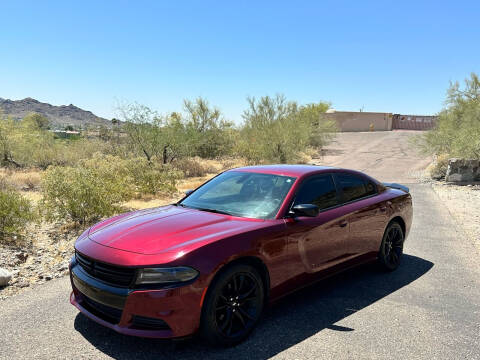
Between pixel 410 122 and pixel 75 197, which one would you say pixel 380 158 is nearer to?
pixel 75 197

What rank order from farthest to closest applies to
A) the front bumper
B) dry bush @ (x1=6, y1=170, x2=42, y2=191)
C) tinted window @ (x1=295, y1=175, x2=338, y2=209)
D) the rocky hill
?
1. the rocky hill
2. dry bush @ (x1=6, y1=170, x2=42, y2=191)
3. tinted window @ (x1=295, y1=175, x2=338, y2=209)
4. the front bumper

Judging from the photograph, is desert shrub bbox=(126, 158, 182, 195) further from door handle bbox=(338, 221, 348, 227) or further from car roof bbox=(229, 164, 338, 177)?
door handle bbox=(338, 221, 348, 227)

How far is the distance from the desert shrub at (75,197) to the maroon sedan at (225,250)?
12.9 feet

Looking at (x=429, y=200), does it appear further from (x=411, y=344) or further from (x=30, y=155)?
(x=30, y=155)

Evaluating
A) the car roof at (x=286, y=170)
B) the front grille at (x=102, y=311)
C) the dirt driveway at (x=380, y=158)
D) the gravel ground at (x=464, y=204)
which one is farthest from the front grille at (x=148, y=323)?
the dirt driveway at (x=380, y=158)

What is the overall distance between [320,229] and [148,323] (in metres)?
2.07

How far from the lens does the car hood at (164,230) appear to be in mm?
3385

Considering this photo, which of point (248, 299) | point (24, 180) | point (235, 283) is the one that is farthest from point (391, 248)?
point (24, 180)

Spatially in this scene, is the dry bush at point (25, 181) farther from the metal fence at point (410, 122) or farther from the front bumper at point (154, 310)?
the metal fence at point (410, 122)

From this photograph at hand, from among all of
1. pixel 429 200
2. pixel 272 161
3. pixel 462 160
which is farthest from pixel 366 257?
pixel 272 161

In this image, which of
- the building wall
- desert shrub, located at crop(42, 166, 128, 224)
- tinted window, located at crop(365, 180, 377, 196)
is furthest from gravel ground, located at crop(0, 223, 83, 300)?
the building wall

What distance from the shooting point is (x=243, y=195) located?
4543 mm

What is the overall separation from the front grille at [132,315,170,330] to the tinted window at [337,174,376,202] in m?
2.73

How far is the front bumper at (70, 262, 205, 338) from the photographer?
3.06 m
